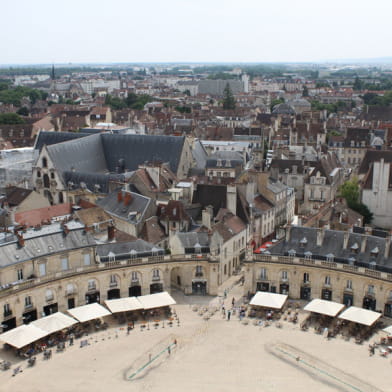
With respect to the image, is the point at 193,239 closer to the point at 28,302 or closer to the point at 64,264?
the point at 64,264

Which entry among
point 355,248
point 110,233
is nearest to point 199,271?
point 110,233

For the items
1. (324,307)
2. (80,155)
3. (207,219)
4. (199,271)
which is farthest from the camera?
(80,155)

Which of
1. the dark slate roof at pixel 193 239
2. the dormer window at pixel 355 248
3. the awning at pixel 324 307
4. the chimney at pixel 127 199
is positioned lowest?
the awning at pixel 324 307

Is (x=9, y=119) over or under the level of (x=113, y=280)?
over

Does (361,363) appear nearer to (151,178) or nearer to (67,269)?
(67,269)

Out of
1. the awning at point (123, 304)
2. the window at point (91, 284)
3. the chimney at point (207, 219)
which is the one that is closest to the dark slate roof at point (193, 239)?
the chimney at point (207, 219)

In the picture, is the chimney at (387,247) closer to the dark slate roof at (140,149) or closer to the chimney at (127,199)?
the chimney at (127,199)
